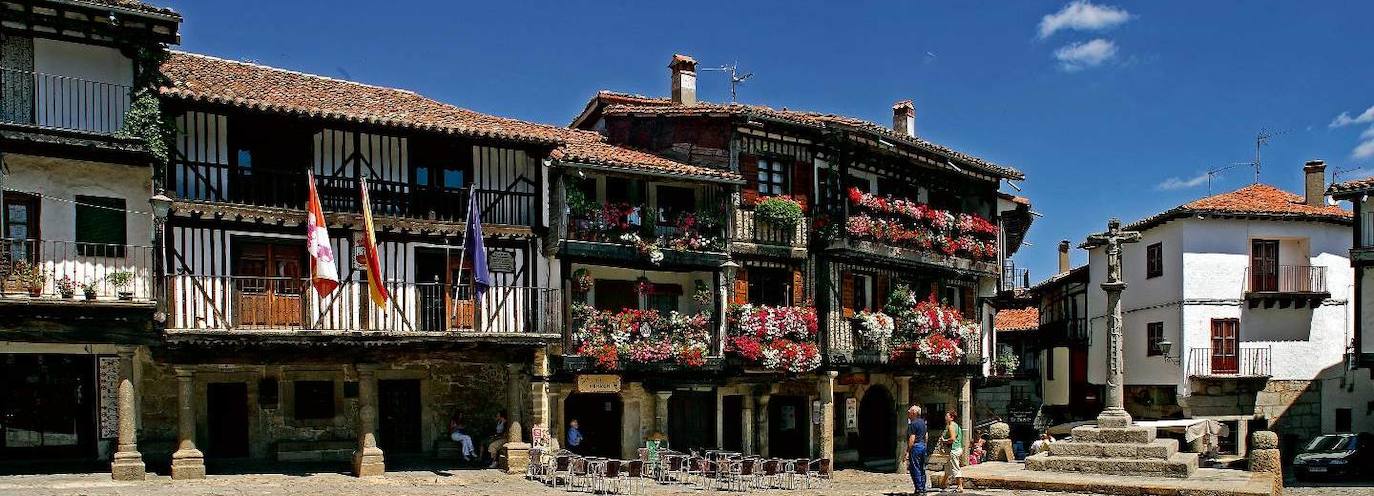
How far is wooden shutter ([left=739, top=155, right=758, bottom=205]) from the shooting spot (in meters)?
30.2

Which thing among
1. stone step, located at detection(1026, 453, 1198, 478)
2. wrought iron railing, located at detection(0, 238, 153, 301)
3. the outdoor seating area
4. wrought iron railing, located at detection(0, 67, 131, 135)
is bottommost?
the outdoor seating area

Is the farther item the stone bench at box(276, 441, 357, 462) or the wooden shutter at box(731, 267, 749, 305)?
the wooden shutter at box(731, 267, 749, 305)

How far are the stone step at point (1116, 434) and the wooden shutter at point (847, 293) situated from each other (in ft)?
36.0

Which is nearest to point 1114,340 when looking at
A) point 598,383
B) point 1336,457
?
point 598,383

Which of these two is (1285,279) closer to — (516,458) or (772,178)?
(772,178)

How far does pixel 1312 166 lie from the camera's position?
39.2m

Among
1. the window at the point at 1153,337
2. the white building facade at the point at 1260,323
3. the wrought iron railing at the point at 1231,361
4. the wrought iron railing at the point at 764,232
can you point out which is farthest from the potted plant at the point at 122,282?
the wrought iron railing at the point at 1231,361

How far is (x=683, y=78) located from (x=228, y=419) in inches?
556

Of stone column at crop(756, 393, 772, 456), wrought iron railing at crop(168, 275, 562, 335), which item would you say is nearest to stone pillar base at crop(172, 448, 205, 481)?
wrought iron railing at crop(168, 275, 562, 335)

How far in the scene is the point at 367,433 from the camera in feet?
80.9

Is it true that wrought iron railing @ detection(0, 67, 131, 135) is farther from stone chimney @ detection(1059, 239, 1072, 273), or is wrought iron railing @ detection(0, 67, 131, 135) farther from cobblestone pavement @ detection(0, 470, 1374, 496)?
stone chimney @ detection(1059, 239, 1072, 273)

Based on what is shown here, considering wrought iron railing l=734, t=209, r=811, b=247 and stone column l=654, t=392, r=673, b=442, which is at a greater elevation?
wrought iron railing l=734, t=209, r=811, b=247

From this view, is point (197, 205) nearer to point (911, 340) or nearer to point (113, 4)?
point (113, 4)

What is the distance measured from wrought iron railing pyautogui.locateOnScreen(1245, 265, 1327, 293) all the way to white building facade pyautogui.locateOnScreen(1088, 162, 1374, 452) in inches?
1.2
